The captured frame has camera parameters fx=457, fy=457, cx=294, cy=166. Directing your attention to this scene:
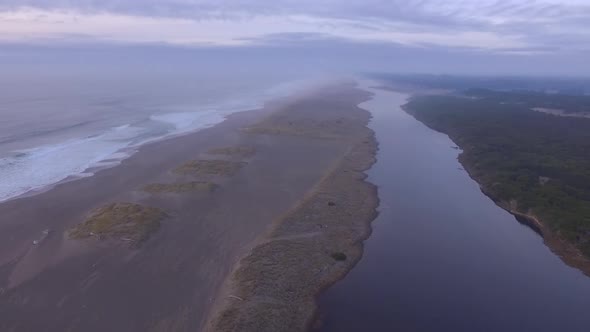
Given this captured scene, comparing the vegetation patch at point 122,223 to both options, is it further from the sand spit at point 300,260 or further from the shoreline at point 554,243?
the shoreline at point 554,243

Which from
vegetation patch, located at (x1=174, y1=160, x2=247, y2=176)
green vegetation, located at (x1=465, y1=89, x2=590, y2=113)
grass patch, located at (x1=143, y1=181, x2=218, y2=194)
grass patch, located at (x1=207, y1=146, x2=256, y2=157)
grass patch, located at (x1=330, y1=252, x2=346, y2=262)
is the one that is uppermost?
grass patch, located at (x1=330, y1=252, x2=346, y2=262)

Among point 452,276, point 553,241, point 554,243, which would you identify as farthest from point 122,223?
point 553,241

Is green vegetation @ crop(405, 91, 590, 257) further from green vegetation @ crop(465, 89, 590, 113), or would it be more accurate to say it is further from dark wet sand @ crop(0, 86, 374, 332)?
green vegetation @ crop(465, 89, 590, 113)

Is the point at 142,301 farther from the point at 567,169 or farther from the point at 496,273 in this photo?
the point at 567,169

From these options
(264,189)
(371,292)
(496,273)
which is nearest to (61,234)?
(264,189)

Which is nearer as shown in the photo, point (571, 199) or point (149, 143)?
point (571, 199)

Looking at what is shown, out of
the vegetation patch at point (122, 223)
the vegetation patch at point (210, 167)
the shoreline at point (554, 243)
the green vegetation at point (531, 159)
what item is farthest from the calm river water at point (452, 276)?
the vegetation patch at point (210, 167)

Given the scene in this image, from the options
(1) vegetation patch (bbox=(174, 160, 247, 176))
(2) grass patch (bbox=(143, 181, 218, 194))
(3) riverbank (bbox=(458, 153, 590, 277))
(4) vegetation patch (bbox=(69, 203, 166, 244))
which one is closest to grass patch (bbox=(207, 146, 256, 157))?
(1) vegetation patch (bbox=(174, 160, 247, 176))
